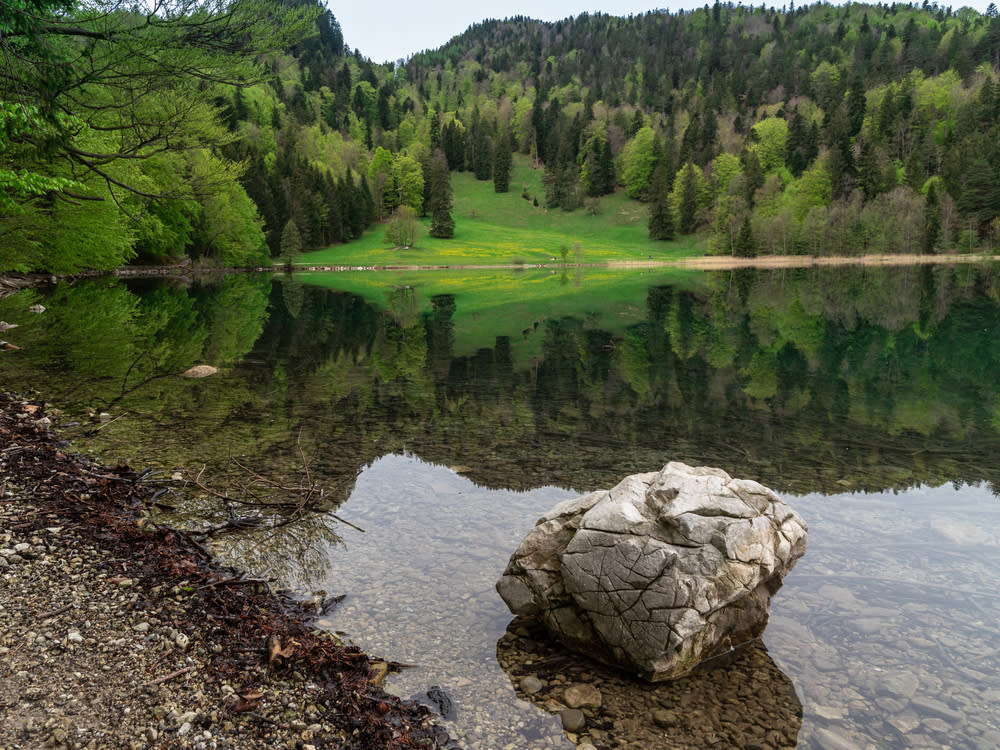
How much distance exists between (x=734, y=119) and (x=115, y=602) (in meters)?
195

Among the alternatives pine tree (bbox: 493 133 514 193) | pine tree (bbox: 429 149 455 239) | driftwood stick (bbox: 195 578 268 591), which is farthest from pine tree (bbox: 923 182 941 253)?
driftwood stick (bbox: 195 578 268 591)

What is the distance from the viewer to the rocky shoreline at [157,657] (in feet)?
14.4

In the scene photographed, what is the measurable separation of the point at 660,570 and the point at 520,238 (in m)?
123

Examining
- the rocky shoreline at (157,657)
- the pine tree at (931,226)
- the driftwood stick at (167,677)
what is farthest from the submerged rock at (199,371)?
the pine tree at (931,226)

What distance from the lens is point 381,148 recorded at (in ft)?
451

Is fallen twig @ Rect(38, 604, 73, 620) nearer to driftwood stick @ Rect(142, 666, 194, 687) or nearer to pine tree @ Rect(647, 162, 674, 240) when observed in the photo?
driftwood stick @ Rect(142, 666, 194, 687)

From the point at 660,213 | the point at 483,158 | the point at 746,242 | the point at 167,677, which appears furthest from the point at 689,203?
the point at 167,677

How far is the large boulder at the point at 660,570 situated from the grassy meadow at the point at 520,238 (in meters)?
96.5

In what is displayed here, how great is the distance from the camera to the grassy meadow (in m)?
107

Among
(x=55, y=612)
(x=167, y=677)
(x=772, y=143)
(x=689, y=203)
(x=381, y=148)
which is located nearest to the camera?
(x=167, y=677)

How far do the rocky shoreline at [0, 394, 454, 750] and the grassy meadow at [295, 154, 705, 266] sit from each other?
3828 inches

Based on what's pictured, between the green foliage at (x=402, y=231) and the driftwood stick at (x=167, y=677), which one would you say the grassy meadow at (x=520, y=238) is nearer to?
the green foliage at (x=402, y=231)

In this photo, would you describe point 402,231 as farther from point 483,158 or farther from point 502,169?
point 483,158

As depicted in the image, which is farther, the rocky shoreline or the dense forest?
the dense forest
